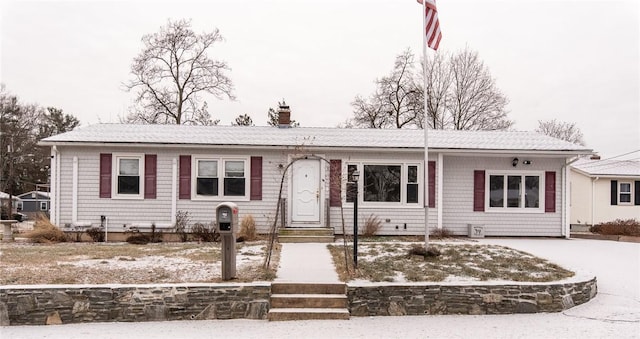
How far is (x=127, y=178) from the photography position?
600 inches

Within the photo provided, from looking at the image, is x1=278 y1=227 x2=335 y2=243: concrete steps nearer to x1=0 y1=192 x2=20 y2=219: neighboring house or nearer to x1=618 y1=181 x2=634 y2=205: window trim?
x1=618 y1=181 x2=634 y2=205: window trim

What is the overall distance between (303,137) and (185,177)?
3.89 m

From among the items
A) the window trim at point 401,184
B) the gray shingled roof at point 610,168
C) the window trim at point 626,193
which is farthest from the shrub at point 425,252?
the window trim at point 626,193

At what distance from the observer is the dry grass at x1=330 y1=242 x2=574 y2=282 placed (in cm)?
857

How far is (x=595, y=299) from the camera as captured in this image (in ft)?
27.4

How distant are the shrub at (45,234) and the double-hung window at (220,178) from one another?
391 cm

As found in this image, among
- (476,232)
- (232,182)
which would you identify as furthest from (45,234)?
(476,232)

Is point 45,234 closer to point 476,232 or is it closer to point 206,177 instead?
point 206,177

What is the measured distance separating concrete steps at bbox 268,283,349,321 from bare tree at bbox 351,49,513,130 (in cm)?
2526

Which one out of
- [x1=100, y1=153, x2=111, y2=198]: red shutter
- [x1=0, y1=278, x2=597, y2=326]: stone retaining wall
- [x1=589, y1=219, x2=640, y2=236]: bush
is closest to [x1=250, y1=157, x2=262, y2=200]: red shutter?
[x1=100, y1=153, x2=111, y2=198]: red shutter

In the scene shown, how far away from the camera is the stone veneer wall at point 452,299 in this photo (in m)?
7.57

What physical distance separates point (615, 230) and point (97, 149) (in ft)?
57.1

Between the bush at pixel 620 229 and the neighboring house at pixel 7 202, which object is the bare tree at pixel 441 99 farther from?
the neighboring house at pixel 7 202

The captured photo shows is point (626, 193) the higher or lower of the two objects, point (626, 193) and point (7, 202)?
the higher
